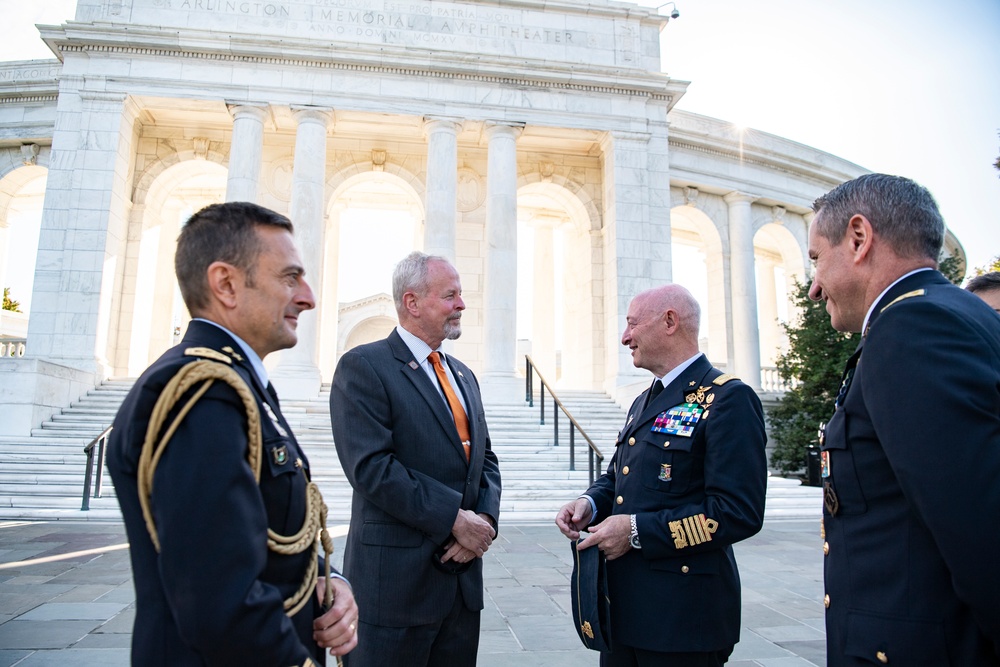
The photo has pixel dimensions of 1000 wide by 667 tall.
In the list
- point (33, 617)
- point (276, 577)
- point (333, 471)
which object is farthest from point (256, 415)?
point (333, 471)

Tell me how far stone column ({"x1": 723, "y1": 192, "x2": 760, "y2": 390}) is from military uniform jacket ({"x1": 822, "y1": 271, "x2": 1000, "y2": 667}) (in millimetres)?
20535

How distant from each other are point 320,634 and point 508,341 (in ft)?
50.4

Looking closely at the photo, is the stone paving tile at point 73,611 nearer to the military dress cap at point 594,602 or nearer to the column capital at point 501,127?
the military dress cap at point 594,602

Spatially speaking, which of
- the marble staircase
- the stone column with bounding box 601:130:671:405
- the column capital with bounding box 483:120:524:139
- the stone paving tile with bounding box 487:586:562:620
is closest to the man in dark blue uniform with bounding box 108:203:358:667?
the stone paving tile with bounding box 487:586:562:620

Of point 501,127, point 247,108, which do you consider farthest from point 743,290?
point 247,108

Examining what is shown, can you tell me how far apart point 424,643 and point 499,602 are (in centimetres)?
292

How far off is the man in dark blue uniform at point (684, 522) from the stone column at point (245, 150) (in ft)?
51.6

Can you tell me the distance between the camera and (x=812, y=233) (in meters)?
2.23

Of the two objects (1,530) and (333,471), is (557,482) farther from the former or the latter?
(1,530)

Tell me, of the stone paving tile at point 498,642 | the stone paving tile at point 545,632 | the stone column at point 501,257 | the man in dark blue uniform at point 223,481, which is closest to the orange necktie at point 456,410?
the man in dark blue uniform at point 223,481

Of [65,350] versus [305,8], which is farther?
[305,8]

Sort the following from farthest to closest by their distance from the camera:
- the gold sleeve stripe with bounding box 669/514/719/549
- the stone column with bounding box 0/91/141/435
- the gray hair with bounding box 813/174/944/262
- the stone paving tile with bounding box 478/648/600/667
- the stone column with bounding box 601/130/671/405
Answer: the stone column with bounding box 601/130/671/405, the stone column with bounding box 0/91/141/435, the stone paving tile with bounding box 478/648/600/667, the gold sleeve stripe with bounding box 669/514/719/549, the gray hair with bounding box 813/174/944/262

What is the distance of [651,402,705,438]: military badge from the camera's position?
278 centimetres

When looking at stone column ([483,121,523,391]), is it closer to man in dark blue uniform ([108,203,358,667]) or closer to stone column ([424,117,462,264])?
stone column ([424,117,462,264])
